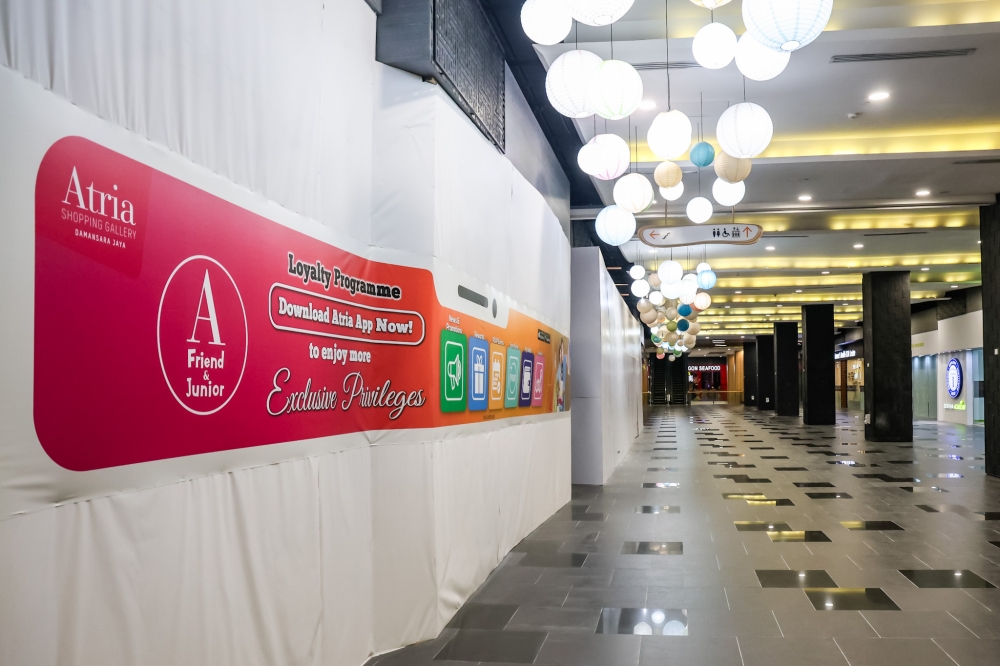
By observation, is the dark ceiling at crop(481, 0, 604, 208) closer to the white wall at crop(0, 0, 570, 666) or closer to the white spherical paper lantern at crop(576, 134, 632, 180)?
the white wall at crop(0, 0, 570, 666)

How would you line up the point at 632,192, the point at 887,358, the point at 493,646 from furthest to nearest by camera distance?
the point at 887,358, the point at 632,192, the point at 493,646

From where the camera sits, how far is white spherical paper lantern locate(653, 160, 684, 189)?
19.9 feet

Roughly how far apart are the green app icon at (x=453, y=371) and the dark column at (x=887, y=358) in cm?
1481

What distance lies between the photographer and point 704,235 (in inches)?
313

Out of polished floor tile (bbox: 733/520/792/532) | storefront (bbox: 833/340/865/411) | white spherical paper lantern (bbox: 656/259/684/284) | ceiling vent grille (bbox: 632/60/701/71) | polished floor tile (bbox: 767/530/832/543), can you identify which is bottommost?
polished floor tile (bbox: 733/520/792/532)

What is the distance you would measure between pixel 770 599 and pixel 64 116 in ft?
14.0

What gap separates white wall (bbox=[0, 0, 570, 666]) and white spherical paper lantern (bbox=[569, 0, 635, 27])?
3.67 feet

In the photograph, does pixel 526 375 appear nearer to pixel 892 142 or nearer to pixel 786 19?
pixel 786 19

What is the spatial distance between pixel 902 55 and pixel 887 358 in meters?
12.4

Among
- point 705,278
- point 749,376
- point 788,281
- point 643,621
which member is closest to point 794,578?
point 643,621

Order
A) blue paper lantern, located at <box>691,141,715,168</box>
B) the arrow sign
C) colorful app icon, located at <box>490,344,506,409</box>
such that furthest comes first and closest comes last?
the arrow sign
blue paper lantern, located at <box>691,141,715,168</box>
colorful app icon, located at <box>490,344,506,409</box>

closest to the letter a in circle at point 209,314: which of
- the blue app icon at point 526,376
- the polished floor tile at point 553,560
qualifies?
the polished floor tile at point 553,560

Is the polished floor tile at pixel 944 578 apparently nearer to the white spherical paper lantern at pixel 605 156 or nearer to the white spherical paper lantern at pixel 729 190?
the white spherical paper lantern at pixel 729 190

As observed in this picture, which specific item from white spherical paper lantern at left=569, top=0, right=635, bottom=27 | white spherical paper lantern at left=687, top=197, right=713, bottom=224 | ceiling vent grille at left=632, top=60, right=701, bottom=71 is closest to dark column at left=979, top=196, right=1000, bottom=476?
white spherical paper lantern at left=687, top=197, right=713, bottom=224
